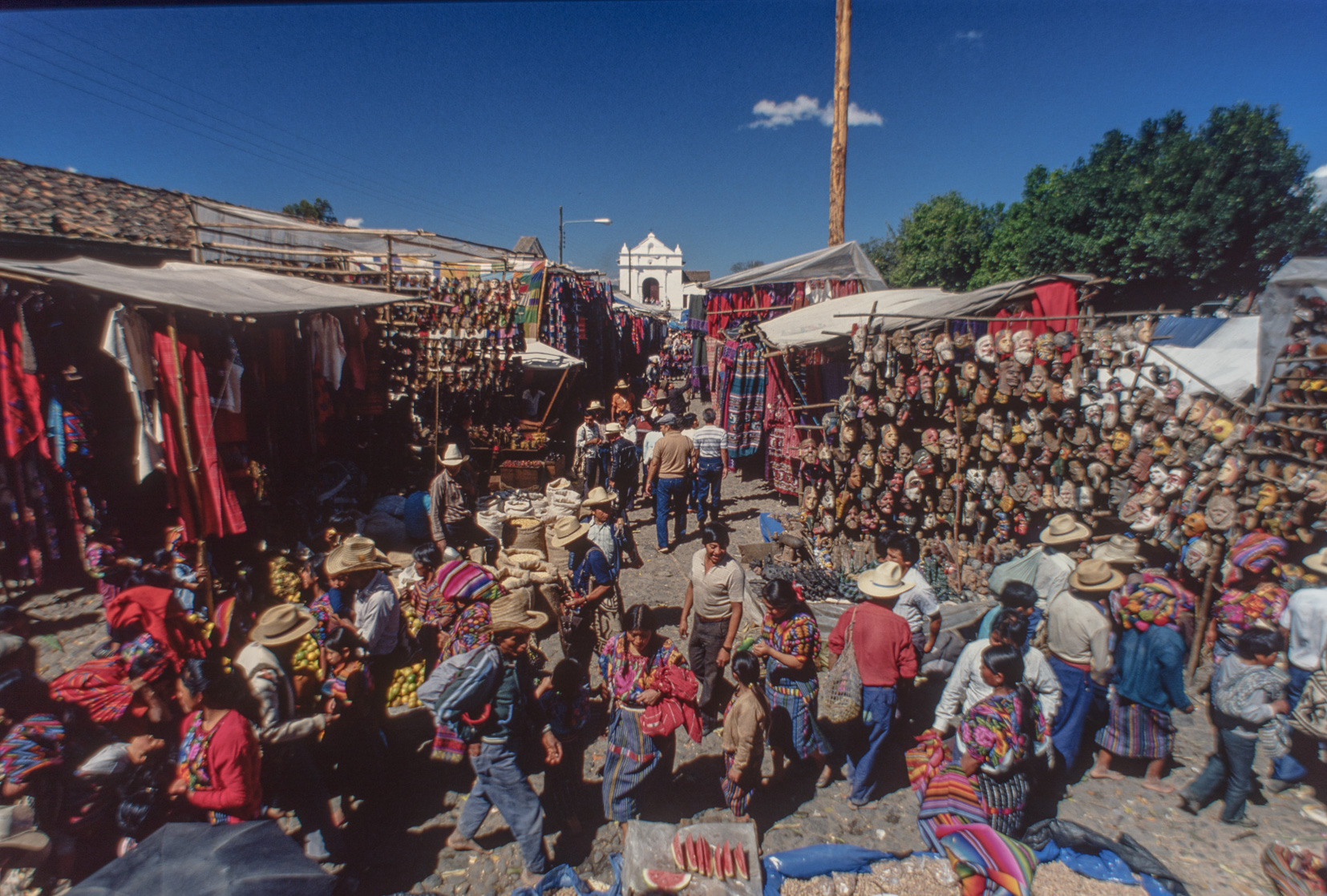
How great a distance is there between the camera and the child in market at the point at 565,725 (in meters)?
3.89

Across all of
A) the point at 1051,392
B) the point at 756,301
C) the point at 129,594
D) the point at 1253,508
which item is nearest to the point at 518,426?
the point at 756,301

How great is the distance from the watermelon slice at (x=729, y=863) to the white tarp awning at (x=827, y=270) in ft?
31.5

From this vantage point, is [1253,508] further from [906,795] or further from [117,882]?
[117,882]

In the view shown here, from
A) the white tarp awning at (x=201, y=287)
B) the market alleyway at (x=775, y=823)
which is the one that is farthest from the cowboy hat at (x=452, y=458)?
the market alleyway at (x=775, y=823)

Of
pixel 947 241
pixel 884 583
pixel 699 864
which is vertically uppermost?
pixel 947 241

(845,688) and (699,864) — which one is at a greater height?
(845,688)

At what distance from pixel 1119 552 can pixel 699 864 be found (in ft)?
12.5

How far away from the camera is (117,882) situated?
218cm

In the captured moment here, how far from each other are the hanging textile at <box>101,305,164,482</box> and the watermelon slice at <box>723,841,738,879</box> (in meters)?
5.03

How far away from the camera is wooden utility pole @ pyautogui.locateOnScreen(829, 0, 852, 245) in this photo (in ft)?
36.4

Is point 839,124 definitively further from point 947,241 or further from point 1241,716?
point 947,241

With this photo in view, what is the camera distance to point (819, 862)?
3.26 meters

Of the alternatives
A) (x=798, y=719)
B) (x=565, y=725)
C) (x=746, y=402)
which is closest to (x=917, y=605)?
(x=798, y=719)

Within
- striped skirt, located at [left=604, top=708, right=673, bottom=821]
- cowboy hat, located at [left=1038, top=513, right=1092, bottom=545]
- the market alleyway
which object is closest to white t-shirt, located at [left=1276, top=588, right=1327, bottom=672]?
the market alleyway
